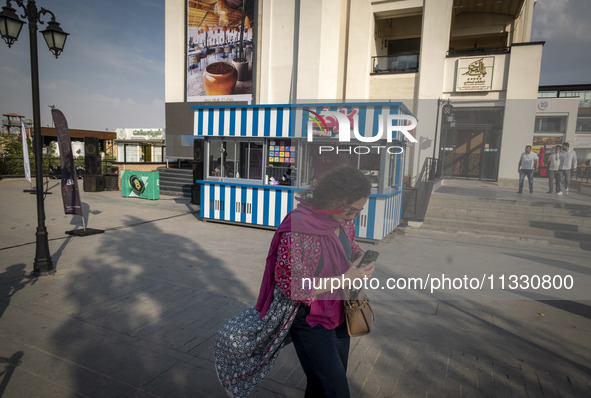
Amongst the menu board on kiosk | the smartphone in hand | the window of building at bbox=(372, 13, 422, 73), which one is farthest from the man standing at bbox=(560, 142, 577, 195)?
the smartphone in hand

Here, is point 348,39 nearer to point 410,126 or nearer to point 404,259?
point 404,259

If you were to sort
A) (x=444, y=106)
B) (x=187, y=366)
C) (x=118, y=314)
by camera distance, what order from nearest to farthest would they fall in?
(x=187, y=366) < (x=118, y=314) < (x=444, y=106)

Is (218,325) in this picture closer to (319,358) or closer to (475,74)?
(319,358)

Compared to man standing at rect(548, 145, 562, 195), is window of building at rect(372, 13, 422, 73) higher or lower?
higher

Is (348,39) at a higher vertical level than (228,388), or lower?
higher

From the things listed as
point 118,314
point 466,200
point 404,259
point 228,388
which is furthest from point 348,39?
point 228,388

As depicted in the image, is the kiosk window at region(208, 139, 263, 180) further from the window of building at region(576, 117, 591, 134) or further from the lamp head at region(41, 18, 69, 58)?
the window of building at region(576, 117, 591, 134)

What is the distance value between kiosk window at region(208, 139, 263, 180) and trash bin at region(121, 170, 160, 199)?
5.82 m

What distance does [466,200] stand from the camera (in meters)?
11.1

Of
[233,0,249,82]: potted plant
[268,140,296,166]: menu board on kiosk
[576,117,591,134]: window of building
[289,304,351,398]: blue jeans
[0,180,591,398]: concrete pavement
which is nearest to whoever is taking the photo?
[289,304,351,398]: blue jeans

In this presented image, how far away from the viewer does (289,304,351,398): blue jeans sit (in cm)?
186

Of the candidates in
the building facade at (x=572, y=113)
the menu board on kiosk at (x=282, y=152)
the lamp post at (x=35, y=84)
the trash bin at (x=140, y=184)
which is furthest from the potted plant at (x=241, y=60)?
the building facade at (x=572, y=113)

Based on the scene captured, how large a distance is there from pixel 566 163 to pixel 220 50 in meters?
18.6

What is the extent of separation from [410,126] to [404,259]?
14.0ft
